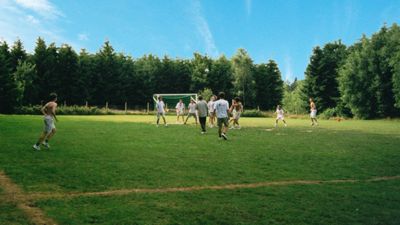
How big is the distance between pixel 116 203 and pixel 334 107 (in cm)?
7875

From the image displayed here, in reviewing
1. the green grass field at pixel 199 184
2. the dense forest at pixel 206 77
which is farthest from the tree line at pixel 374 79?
the green grass field at pixel 199 184

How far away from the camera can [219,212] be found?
7.12 m

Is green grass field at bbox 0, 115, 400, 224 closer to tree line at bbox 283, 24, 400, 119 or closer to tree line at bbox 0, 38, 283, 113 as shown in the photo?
tree line at bbox 283, 24, 400, 119

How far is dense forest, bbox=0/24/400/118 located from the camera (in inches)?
2569

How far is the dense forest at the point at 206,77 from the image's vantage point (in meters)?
65.2

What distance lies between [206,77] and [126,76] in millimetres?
18907

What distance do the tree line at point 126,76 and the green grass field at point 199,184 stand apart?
187ft

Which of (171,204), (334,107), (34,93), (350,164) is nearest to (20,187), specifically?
(171,204)

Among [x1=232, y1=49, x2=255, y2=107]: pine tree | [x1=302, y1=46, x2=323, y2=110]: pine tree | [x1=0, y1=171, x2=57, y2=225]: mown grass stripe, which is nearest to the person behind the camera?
[x1=0, y1=171, x2=57, y2=225]: mown grass stripe

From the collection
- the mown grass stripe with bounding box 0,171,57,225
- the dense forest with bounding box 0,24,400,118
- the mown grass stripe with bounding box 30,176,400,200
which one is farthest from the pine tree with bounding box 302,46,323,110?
the mown grass stripe with bounding box 0,171,57,225

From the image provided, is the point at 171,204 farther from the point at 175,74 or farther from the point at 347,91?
the point at 175,74

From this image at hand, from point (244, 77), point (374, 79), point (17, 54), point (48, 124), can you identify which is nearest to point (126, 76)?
point (17, 54)

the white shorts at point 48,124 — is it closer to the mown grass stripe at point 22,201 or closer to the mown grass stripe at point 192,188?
the mown grass stripe at point 22,201

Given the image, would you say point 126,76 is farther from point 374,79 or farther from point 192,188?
point 192,188
